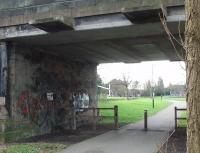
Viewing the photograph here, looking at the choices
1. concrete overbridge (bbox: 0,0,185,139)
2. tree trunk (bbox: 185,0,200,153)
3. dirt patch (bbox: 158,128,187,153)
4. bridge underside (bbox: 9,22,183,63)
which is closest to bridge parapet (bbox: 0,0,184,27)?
concrete overbridge (bbox: 0,0,185,139)

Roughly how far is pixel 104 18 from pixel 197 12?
429 inches

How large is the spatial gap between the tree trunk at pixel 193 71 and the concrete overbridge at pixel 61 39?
768 cm

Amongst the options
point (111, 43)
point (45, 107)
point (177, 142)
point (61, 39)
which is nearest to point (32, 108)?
point (45, 107)

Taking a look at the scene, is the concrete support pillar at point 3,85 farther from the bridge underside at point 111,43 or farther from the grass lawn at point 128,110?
the grass lawn at point 128,110

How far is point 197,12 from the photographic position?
10.2 ft

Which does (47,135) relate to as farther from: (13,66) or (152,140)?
(152,140)

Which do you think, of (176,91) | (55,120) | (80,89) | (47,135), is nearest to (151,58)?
(80,89)

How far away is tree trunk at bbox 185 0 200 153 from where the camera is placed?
312cm

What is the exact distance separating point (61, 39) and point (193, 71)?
44.6ft

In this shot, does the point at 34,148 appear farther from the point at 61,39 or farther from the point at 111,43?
the point at 111,43

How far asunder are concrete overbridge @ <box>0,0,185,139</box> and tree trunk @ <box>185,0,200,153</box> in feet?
25.2

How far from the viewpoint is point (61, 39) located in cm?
1641

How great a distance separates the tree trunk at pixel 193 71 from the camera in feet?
10.2

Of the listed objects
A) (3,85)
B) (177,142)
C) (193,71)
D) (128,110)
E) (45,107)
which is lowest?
(177,142)
